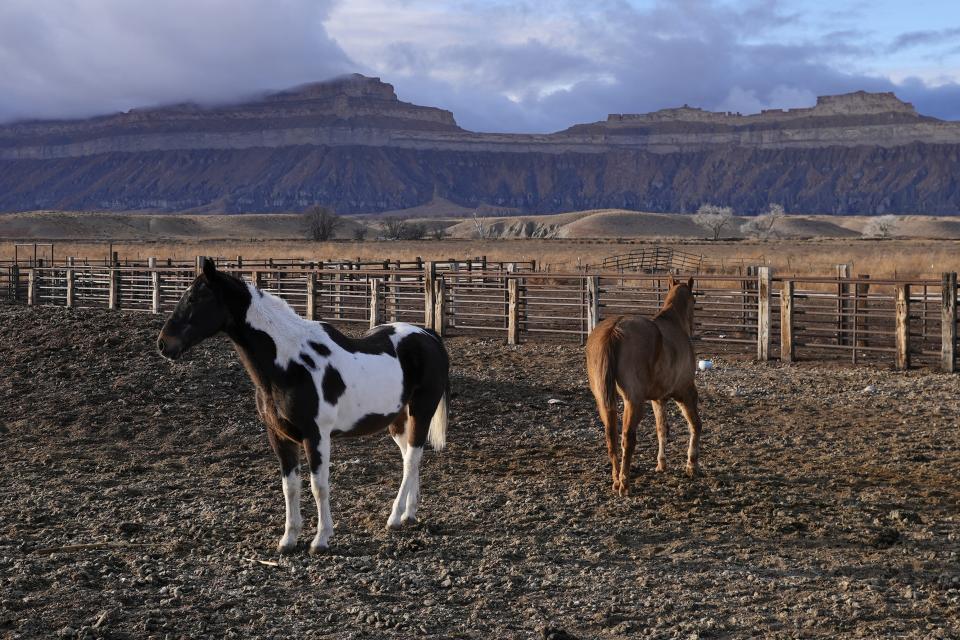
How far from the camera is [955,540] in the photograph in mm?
6418

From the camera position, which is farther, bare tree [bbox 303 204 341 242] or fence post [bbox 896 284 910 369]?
bare tree [bbox 303 204 341 242]

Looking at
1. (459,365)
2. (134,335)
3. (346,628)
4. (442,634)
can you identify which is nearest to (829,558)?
(442,634)

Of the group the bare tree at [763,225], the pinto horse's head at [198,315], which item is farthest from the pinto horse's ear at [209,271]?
the bare tree at [763,225]

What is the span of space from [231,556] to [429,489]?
6.89 feet

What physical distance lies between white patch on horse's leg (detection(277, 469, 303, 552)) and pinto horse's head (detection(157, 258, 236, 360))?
1.07 metres

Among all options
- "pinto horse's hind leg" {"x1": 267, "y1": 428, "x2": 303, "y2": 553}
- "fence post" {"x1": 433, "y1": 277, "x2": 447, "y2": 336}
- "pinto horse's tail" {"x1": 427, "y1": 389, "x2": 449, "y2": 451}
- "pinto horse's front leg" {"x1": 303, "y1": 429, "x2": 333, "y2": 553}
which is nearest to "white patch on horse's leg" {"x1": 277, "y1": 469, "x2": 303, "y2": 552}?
"pinto horse's hind leg" {"x1": 267, "y1": 428, "x2": 303, "y2": 553}

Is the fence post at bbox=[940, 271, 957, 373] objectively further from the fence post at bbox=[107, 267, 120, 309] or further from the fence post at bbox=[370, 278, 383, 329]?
the fence post at bbox=[107, 267, 120, 309]

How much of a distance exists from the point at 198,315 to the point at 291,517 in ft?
4.65

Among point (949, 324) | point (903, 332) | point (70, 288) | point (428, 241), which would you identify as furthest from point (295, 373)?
point (428, 241)

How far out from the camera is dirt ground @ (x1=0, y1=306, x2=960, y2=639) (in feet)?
17.3

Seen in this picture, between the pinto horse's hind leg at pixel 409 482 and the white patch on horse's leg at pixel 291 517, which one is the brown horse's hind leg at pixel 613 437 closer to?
the pinto horse's hind leg at pixel 409 482

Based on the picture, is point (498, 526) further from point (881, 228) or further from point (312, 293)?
point (881, 228)

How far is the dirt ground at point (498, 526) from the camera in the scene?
5273 millimetres

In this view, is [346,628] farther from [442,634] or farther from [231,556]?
[231,556]
